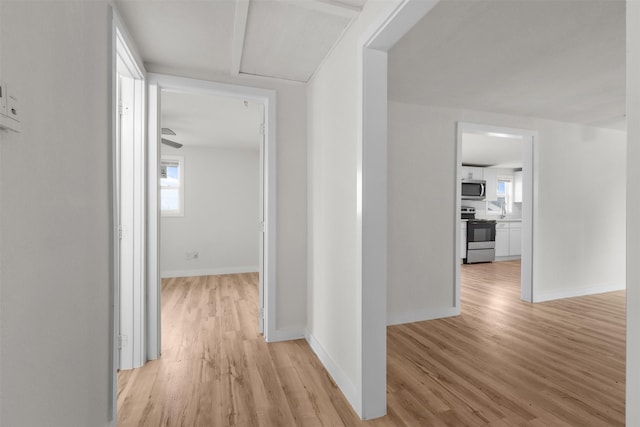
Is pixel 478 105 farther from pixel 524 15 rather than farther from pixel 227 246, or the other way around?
pixel 227 246

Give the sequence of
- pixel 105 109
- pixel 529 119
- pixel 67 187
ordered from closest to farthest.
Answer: pixel 67 187, pixel 105 109, pixel 529 119

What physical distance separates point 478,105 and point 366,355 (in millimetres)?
2902

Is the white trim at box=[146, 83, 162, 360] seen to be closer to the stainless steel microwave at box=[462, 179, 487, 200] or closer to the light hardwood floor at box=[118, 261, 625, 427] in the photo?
the light hardwood floor at box=[118, 261, 625, 427]

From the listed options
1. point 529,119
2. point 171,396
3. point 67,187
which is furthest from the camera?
point 529,119

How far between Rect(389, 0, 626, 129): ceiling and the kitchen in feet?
6.22

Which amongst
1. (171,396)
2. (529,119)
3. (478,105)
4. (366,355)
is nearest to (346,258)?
(366,355)

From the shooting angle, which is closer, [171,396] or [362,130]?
[362,130]

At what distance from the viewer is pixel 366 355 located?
5.33ft

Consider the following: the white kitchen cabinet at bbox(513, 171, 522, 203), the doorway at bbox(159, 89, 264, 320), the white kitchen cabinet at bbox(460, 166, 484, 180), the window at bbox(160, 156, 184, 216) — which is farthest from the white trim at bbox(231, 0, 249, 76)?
the white kitchen cabinet at bbox(513, 171, 522, 203)

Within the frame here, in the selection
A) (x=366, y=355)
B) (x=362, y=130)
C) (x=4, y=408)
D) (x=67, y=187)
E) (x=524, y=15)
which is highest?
(x=524, y=15)

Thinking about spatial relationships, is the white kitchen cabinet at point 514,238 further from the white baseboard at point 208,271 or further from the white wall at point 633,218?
the white wall at point 633,218

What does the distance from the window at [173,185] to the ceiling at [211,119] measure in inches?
11.0

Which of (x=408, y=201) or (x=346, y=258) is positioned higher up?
(x=408, y=201)

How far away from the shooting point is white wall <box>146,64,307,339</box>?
8.57ft
